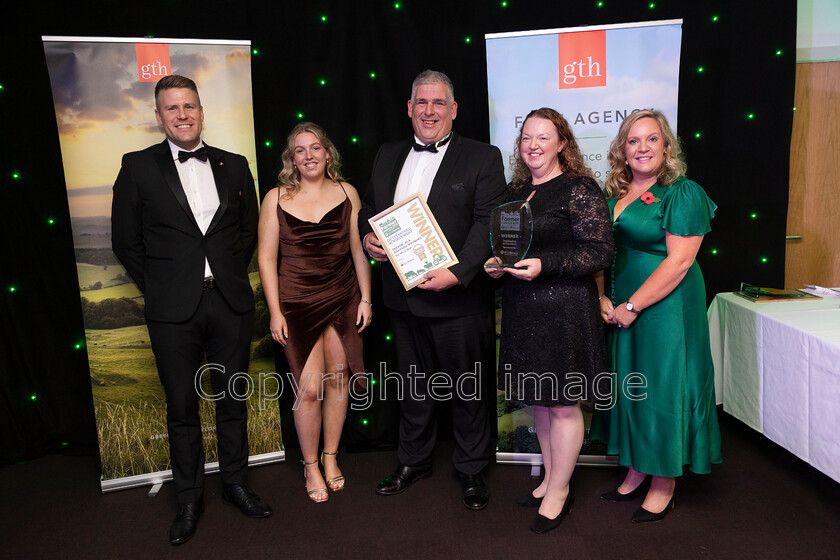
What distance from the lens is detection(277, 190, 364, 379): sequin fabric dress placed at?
2.54 meters

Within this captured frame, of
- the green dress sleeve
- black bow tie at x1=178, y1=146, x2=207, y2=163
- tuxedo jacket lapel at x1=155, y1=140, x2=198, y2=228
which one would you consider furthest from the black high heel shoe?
black bow tie at x1=178, y1=146, x2=207, y2=163

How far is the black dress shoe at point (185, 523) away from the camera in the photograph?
2.34m

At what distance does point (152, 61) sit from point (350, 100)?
100 cm

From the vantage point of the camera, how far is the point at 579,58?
2697 mm

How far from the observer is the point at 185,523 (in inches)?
94.4

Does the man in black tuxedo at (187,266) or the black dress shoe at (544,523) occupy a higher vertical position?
the man in black tuxedo at (187,266)

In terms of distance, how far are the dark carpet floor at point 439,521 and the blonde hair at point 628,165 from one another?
1.40 meters

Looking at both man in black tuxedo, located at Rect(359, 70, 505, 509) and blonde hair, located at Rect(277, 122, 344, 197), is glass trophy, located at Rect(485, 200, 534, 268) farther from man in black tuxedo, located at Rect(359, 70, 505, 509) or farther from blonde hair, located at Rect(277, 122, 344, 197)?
blonde hair, located at Rect(277, 122, 344, 197)

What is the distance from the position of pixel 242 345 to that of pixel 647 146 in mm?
1918

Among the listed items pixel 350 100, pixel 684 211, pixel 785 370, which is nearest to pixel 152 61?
pixel 350 100

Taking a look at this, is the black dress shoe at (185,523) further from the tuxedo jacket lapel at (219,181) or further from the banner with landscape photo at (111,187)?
the tuxedo jacket lapel at (219,181)

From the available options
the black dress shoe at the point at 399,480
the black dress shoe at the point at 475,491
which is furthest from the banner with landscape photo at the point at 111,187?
the black dress shoe at the point at 475,491

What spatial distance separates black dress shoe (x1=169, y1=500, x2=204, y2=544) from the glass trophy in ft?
5.45

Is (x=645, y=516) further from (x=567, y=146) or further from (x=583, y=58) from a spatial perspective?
(x=583, y=58)
